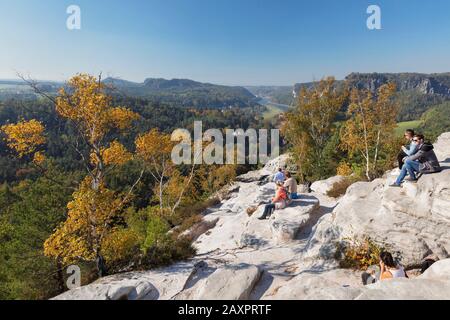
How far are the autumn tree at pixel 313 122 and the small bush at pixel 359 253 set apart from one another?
2599 centimetres

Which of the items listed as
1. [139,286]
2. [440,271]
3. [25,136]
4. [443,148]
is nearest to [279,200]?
[443,148]

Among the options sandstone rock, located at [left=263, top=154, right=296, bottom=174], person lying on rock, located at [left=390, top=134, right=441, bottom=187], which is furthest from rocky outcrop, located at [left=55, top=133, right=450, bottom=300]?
sandstone rock, located at [left=263, top=154, right=296, bottom=174]

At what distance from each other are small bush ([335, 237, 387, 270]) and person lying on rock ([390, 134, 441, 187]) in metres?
3.40

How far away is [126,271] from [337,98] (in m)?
34.1

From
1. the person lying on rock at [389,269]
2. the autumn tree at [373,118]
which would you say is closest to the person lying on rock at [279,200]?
the person lying on rock at [389,269]

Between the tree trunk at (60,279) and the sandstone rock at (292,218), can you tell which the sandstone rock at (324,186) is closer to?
the sandstone rock at (292,218)

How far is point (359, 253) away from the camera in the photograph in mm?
10844

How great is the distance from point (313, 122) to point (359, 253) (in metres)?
31.4

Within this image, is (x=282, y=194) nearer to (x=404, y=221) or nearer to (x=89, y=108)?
(x=404, y=221)

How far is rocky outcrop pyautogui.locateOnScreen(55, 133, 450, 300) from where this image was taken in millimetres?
7379

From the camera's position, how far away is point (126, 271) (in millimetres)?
13227

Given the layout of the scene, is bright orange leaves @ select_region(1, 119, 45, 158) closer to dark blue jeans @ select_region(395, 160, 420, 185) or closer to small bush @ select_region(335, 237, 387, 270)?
small bush @ select_region(335, 237, 387, 270)

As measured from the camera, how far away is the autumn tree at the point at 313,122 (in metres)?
38.0
